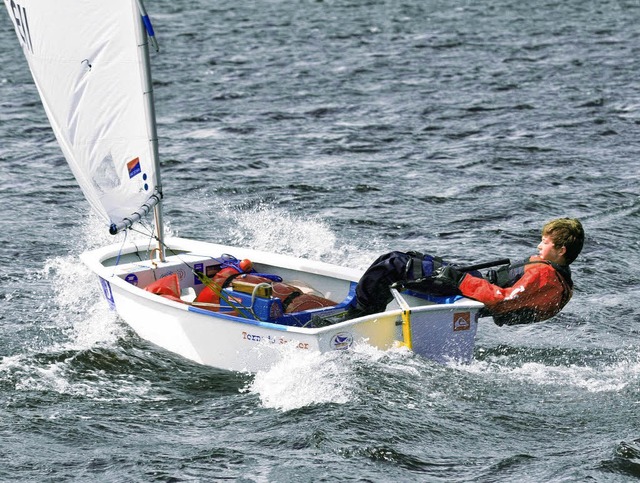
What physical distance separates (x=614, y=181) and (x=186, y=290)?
6438 millimetres

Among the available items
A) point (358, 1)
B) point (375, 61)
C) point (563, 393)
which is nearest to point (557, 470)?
point (563, 393)

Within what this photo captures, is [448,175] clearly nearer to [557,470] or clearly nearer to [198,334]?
[198,334]

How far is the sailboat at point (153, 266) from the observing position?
8.26 metres

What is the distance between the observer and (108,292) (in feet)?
31.4

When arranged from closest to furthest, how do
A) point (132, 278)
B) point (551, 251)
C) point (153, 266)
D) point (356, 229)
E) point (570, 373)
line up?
point (551, 251)
point (570, 373)
point (132, 278)
point (153, 266)
point (356, 229)

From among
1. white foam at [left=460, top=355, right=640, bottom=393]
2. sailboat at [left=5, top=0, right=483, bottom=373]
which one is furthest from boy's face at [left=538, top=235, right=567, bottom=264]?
white foam at [left=460, top=355, right=640, bottom=393]

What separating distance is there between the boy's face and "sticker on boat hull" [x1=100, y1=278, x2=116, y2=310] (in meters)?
3.55

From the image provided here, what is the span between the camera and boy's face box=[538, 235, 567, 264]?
821cm

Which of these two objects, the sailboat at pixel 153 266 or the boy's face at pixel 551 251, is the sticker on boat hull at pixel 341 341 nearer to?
the sailboat at pixel 153 266

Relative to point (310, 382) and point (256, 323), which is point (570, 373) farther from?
point (256, 323)

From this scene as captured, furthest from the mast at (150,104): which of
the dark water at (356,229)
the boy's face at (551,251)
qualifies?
the boy's face at (551,251)

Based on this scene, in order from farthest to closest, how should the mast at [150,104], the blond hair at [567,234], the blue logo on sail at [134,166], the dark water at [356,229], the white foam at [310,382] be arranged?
1. the blue logo on sail at [134,166]
2. the mast at [150,104]
3. the blond hair at [567,234]
4. the white foam at [310,382]
5. the dark water at [356,229]

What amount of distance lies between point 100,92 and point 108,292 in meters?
1.64

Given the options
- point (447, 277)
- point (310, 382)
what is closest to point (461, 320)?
point (447, 277)
